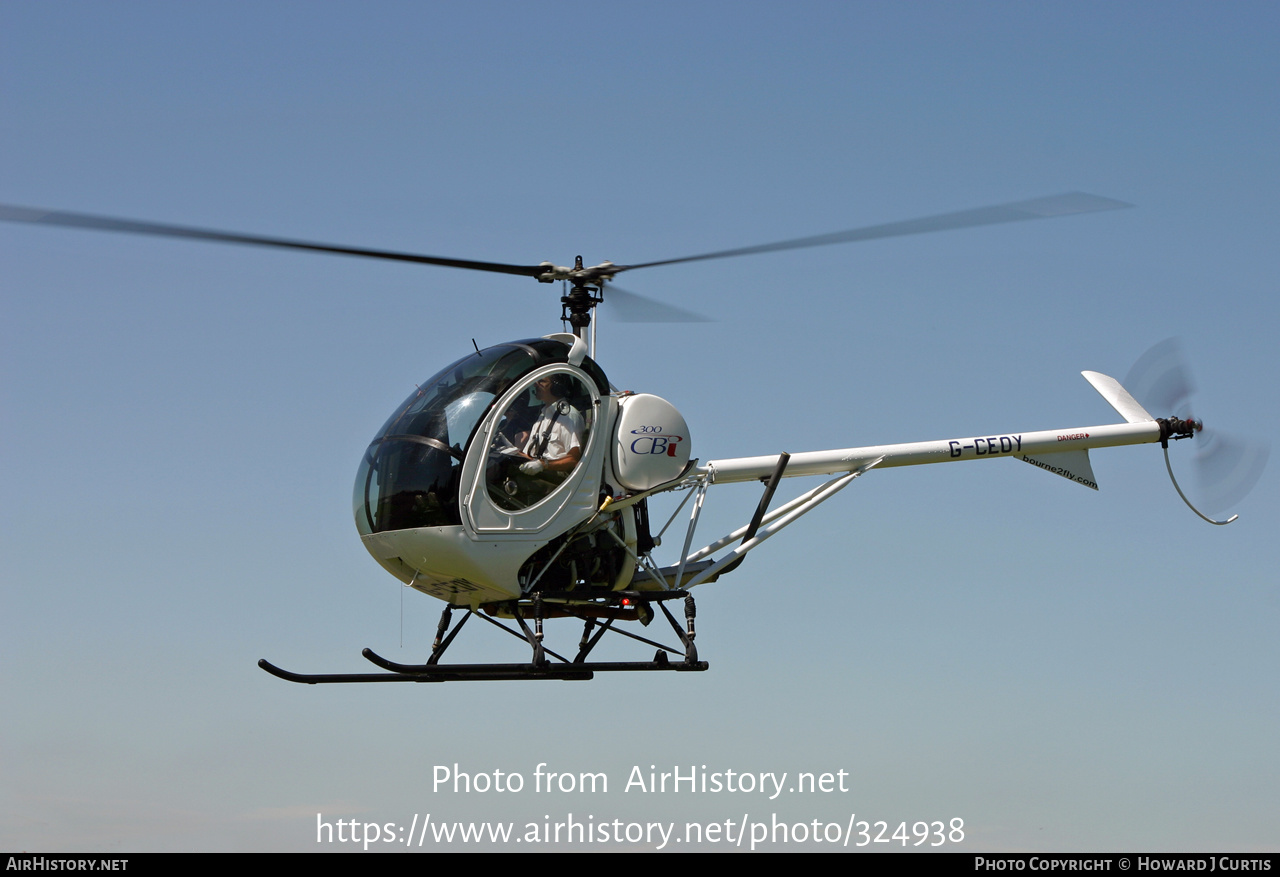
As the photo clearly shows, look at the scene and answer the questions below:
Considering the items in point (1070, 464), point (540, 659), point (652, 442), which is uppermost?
point (1070, 464)

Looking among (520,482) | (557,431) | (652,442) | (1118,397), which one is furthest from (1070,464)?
(520,482)

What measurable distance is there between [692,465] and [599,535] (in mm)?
1660

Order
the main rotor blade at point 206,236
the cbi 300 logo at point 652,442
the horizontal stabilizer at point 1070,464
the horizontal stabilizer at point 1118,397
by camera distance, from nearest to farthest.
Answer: the main rotor blade at point 206,236
the cbi 300 logo at point 652,442
the horizontal stabilizer at point 1070,464
the horizontal stabilizer at point 1118,397

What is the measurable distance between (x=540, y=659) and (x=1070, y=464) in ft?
29.9

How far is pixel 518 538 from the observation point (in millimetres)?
15961

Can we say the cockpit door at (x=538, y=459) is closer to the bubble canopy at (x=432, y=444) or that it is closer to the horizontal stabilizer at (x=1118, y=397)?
the bubble canopy at (x=432, y=444)

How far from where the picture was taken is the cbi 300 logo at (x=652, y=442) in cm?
1700

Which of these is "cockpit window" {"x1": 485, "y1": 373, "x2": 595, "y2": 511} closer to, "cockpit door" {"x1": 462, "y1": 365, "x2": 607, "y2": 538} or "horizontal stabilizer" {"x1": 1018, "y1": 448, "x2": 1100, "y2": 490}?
"cockpit door" {"x1": 462, "y1": 365, "x2": 607, "y2": 538}

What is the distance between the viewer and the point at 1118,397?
2212cm

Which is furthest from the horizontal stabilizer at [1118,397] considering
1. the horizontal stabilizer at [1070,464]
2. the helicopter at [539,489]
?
the helicopter at [539,489]

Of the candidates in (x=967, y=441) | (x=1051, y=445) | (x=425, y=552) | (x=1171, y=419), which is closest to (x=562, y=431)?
(x=425, y=552)

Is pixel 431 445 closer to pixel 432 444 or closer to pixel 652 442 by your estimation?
pixel 432 444

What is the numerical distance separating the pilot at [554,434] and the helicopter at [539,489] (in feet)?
0.06

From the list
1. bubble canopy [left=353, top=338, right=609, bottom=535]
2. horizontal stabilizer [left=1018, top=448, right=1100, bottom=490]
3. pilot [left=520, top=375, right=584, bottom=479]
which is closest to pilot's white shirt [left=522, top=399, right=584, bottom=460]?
pilot [left=520, top=375, right=584, bottom=479]
